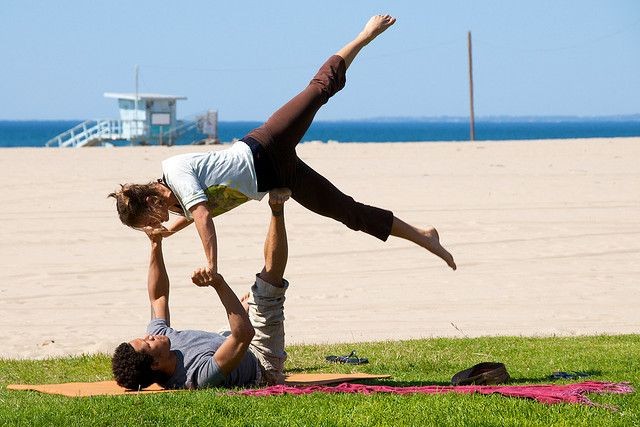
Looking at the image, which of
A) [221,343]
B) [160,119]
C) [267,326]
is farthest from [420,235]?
[160,119]

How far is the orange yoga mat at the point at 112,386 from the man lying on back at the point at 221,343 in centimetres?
12

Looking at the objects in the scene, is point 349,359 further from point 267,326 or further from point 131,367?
point 131,367

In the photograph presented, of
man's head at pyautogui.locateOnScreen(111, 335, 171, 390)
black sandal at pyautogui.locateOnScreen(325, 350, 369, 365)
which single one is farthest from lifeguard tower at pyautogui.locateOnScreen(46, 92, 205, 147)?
man's head at pyautogui.locateOnScreen(111, 335, 171, 390)

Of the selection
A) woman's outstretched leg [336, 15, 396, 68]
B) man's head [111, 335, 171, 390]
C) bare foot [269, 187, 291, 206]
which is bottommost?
man's head [111, 335, 171, 390]

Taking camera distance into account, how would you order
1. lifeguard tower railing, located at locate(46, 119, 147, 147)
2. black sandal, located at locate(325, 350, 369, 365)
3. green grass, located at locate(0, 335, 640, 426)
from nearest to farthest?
green grass, located at locate(0, 335, 640, 426), black sandal, located at locate(325, 350, 369, 365), lifeguard tower railing, located at locate(46, 119, 147, 147)

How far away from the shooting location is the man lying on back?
6.98m

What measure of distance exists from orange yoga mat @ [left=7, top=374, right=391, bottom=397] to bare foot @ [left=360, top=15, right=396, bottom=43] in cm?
254

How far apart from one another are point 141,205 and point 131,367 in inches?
42.4

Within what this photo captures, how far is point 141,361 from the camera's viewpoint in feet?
23.0

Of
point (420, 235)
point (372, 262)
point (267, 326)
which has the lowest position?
point (372, 262)

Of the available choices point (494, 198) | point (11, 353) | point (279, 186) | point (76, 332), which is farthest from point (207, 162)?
point (494, 198)

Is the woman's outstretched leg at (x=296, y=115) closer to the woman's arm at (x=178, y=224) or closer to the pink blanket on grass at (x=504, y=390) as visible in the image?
the woman's arm at (x=178, y=224)

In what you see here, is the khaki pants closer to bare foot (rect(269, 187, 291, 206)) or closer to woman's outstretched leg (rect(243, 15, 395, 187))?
bare foot (rect(269, 187, 291, 206))

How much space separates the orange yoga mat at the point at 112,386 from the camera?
6984 mm
